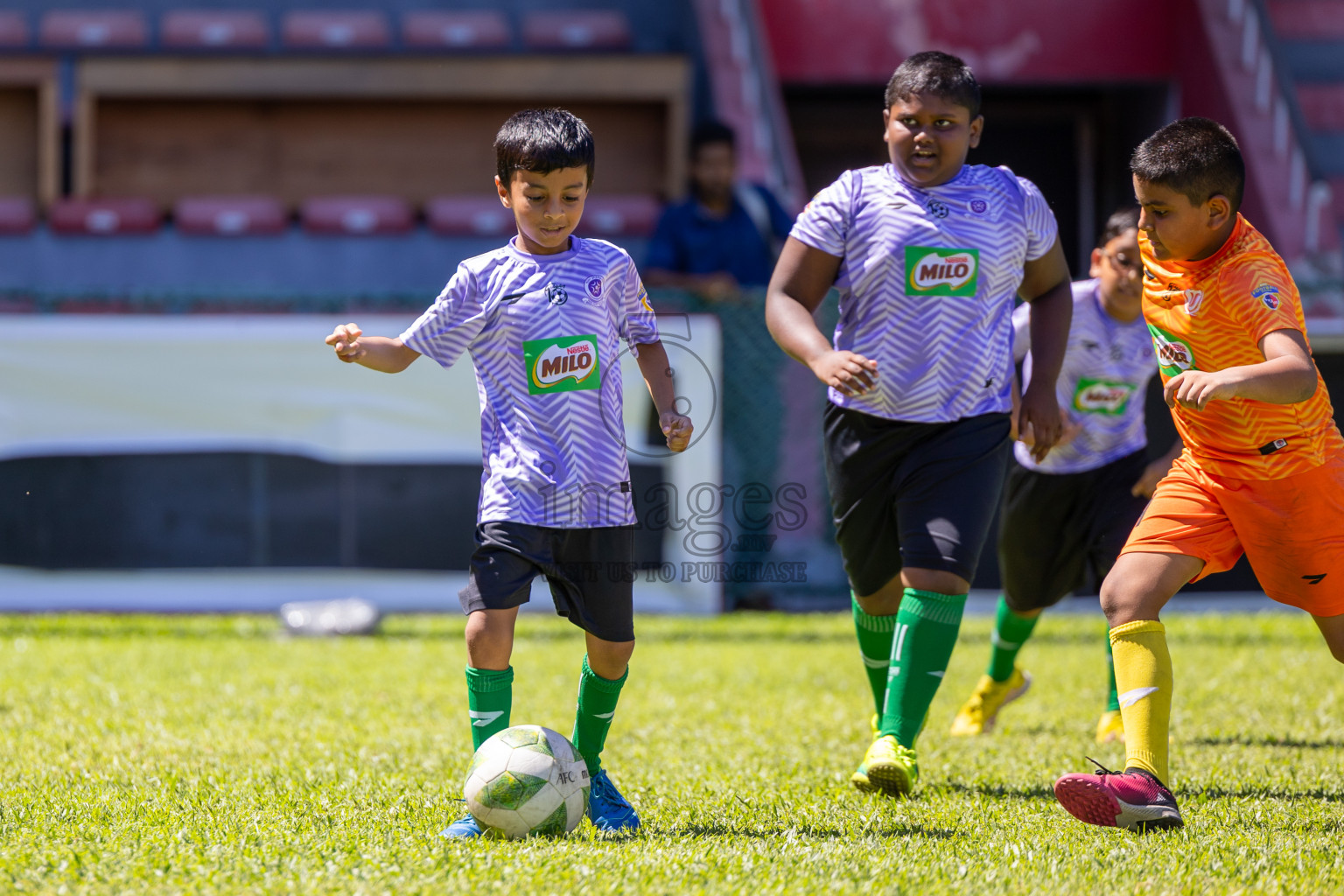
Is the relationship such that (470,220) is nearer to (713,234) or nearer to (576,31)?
(576,31)

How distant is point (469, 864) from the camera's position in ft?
9.77

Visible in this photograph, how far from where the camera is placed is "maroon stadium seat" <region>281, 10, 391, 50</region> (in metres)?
15.2

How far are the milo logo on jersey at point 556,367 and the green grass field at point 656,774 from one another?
111cm

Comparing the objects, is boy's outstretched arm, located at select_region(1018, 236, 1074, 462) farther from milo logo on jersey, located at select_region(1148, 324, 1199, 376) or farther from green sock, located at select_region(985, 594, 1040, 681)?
green sock, located at select_region(985, 594, 1040, 681)

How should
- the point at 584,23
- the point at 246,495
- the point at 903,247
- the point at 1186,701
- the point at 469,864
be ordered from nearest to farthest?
the point at 469,864 → the point at 903,247 → the point at 1186,701 → the point at 246,495 → the point at 584,23

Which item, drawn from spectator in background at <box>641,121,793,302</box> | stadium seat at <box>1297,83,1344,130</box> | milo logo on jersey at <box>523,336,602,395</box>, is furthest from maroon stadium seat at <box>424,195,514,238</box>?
milo logo on jersey at <box>523,336,602,395</box>

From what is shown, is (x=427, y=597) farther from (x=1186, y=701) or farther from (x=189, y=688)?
(x=1186, y=701)

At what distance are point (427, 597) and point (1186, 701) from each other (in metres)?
4.47

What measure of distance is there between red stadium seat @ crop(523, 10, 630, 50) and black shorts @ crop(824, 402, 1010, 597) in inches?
460

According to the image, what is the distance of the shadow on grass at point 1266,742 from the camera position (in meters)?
4.78

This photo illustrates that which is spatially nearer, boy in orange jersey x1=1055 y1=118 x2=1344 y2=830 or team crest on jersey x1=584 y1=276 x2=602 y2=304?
boy in orange jersey x1=1055 y1=118 x2=1344 y2=830

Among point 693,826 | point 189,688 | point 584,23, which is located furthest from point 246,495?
point 584,23

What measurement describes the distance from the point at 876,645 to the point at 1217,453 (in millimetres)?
1258

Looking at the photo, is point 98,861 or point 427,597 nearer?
point 98,861
